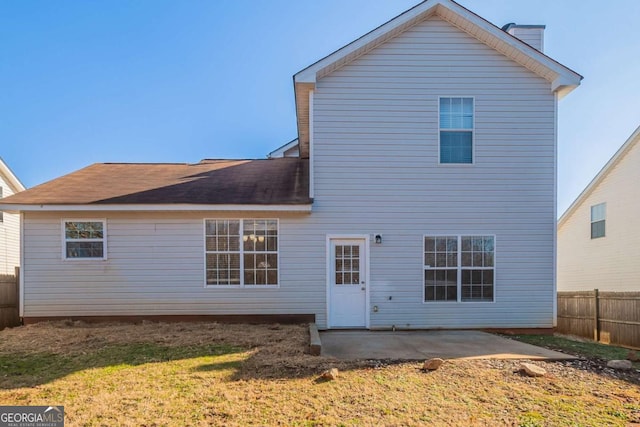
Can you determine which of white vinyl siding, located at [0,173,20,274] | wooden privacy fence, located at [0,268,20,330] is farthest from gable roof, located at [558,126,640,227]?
white vinyl siding, located at [0,173,20,274]

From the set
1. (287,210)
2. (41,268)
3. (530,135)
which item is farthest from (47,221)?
(530,135)

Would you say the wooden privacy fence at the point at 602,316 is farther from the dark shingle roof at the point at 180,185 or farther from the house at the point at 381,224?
the dark shingle roof at the point at 180,185

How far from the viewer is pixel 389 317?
9.03 meters

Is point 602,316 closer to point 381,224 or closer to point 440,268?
point 440,268

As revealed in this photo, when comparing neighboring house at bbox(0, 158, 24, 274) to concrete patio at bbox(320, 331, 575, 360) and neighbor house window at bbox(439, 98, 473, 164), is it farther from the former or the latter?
neighbor house window at bbox(439, 98, 473, 164)

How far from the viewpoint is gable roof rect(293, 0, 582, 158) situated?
345 inches

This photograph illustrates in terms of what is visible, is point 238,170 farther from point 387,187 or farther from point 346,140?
point 387,187

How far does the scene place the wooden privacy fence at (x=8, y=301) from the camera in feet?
32.0

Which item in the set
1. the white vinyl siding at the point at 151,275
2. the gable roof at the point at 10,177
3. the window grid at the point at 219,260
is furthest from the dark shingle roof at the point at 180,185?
the gable roof at the point at 10,177

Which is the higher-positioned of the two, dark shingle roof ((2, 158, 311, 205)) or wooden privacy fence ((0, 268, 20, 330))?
dark shingle roof ((2, 158, 311, 205))

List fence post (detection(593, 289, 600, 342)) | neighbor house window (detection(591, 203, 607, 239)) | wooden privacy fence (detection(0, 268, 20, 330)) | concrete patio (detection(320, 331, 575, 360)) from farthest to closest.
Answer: neighbor house window (detection(591, 203, 607, 239))
wooden privacy fence (detection(0, 268, 20, 330))
fence post (detection(593, 289, 600, 342))
concrete patio (detection(320, 331, 575, 360))

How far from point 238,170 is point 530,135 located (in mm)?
7821

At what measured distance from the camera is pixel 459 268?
30.0ft

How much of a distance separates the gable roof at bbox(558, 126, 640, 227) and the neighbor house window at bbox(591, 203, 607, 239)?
2.25 ft
